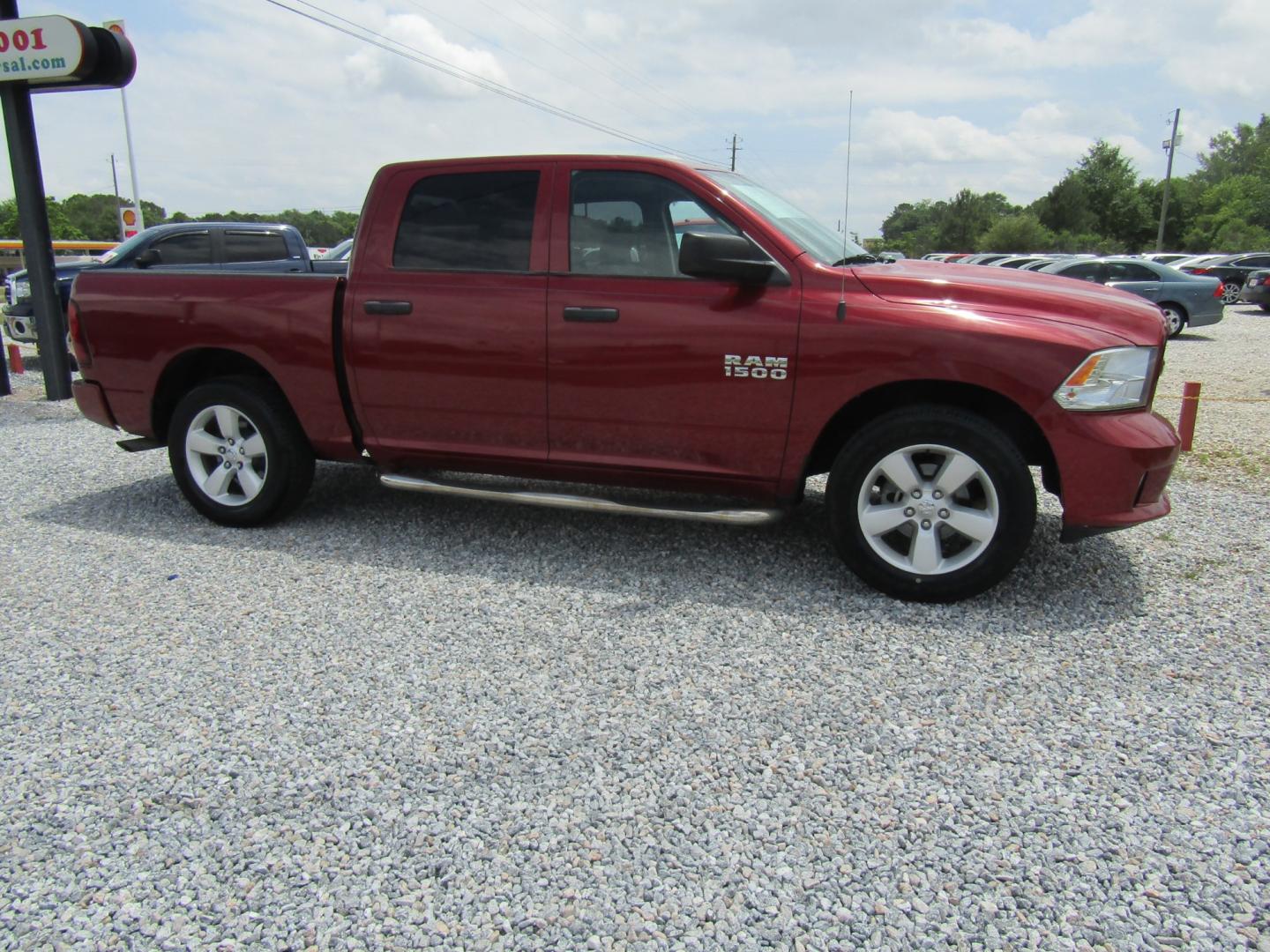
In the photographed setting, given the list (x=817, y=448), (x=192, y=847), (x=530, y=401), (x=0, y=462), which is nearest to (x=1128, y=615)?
(x=817, y=448)

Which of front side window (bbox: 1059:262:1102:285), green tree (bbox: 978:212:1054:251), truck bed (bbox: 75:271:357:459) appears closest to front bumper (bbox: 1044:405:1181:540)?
truck bed (bbox: 75:271:357:459)

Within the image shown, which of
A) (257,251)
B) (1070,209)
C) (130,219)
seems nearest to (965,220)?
(1070,209)

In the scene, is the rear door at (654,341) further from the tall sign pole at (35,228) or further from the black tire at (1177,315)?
the black tire at (1177,315)

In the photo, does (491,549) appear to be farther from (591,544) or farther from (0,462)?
(0,462)

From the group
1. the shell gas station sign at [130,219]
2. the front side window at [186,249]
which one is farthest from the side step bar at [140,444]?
the shell gas station sign at [130,219]

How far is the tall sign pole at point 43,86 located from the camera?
8938mm

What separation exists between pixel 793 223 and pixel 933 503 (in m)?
1.52

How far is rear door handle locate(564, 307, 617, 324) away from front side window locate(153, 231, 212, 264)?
958 centimetres

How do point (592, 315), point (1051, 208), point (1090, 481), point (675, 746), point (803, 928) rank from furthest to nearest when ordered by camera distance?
point (1051, 208)
point (592, 315)
point (1090, 481)
point (675, 746)
point (803, 928)

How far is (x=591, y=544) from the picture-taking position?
4793 mm

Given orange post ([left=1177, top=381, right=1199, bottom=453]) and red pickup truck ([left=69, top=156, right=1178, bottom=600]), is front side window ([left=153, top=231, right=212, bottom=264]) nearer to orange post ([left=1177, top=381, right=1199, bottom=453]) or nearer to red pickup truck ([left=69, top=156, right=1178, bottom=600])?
red pickup truck ([left=69, top=156, right=1178, bottom=600])

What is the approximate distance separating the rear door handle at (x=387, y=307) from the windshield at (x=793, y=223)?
5.19ft

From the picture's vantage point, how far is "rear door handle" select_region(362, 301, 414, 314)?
448cm

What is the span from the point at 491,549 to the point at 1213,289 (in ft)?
53.4
